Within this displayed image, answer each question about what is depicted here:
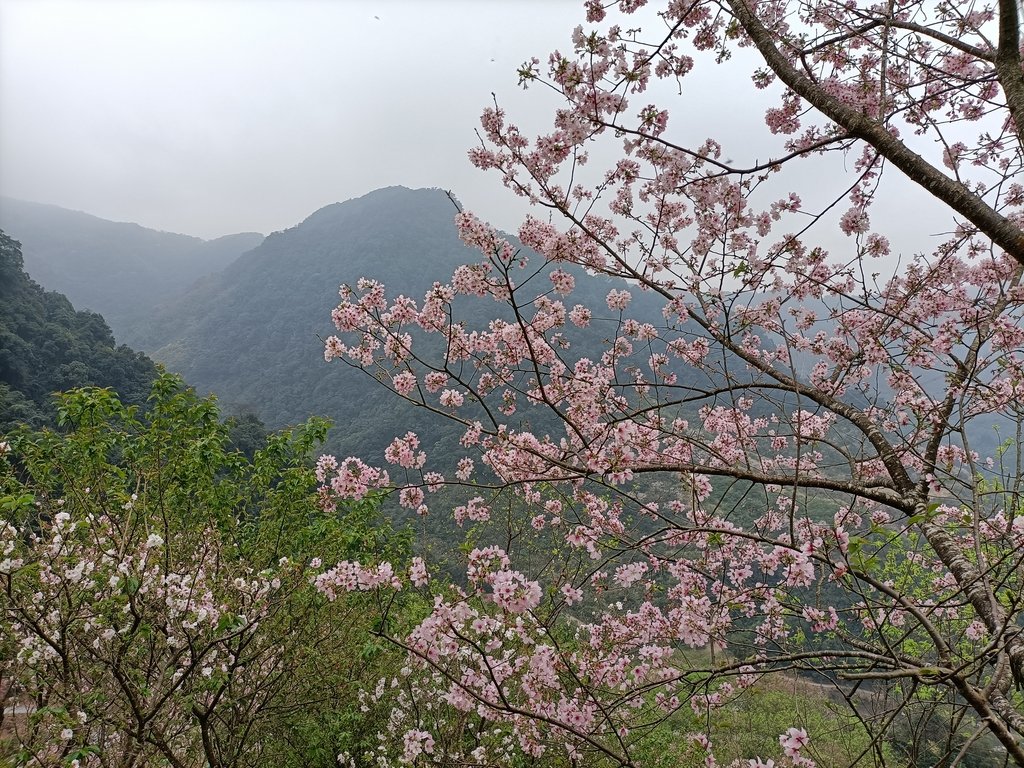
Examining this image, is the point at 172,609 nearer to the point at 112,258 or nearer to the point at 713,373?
the point at 713,373

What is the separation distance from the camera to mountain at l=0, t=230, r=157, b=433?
89.1 feet

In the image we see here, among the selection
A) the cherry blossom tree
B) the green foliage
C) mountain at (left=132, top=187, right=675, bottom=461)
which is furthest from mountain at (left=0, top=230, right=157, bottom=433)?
the cherry blossom tree

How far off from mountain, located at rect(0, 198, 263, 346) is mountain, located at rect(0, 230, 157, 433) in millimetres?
60871

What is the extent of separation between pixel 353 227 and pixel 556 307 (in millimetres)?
125467

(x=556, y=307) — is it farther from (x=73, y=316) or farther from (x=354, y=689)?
(x=73, y=316)

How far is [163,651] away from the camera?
165 inches

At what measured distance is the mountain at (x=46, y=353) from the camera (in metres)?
27.2

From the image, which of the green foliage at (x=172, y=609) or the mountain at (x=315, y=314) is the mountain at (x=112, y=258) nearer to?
the mountain at (x=315, y=314)

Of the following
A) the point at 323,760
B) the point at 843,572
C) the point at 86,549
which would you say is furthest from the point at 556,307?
the point at 323,760

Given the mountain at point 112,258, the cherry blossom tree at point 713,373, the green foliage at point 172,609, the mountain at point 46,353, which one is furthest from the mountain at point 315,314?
the cherry blossom tree at point 713,373

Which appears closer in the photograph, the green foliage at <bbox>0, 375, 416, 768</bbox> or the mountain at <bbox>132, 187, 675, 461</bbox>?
the green foliage at <bbox>0, 375, 416, 768</bbox>

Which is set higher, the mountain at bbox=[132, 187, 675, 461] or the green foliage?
the mountain at bbox=[132, 187, 675, 461]

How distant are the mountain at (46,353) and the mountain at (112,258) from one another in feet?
200

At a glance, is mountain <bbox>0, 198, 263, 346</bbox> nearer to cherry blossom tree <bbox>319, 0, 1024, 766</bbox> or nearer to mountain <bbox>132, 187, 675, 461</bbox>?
mountain <bbox>132, 187, 675, 461</bbox>
